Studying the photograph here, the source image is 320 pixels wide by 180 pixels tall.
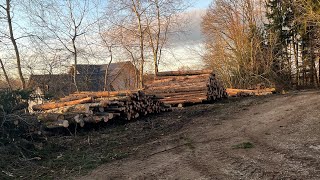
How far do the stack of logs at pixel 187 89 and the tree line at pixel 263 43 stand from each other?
10031 mm

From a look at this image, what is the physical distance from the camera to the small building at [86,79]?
24312mm

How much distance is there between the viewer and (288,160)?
4.77 meters

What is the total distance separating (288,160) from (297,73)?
2449 centimetres

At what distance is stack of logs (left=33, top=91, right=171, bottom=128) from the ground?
0.40 meters

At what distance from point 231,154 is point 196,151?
0.70m

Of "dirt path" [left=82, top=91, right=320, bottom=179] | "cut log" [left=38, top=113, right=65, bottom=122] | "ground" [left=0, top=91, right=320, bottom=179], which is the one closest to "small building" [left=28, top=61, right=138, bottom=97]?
"cut log" [left=38, top=113, right=65, bottom=122]

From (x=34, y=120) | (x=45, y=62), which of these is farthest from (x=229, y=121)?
(x=45, y=62)

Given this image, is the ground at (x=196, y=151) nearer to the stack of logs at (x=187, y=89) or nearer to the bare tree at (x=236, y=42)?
the stack of logs at (x=187, y=89)

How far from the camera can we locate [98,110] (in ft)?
31.8

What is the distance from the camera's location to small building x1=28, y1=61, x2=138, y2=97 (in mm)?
24312

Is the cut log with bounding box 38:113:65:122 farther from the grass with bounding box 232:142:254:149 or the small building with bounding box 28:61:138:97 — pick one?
Result: the small building with bounding box 28:61:138:97

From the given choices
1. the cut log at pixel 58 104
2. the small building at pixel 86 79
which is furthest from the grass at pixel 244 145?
the small building at pixel 86 79

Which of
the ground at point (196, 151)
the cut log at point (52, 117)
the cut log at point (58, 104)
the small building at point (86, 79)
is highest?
the small building at point (86, 79)

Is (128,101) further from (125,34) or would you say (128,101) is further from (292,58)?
(292,58)
